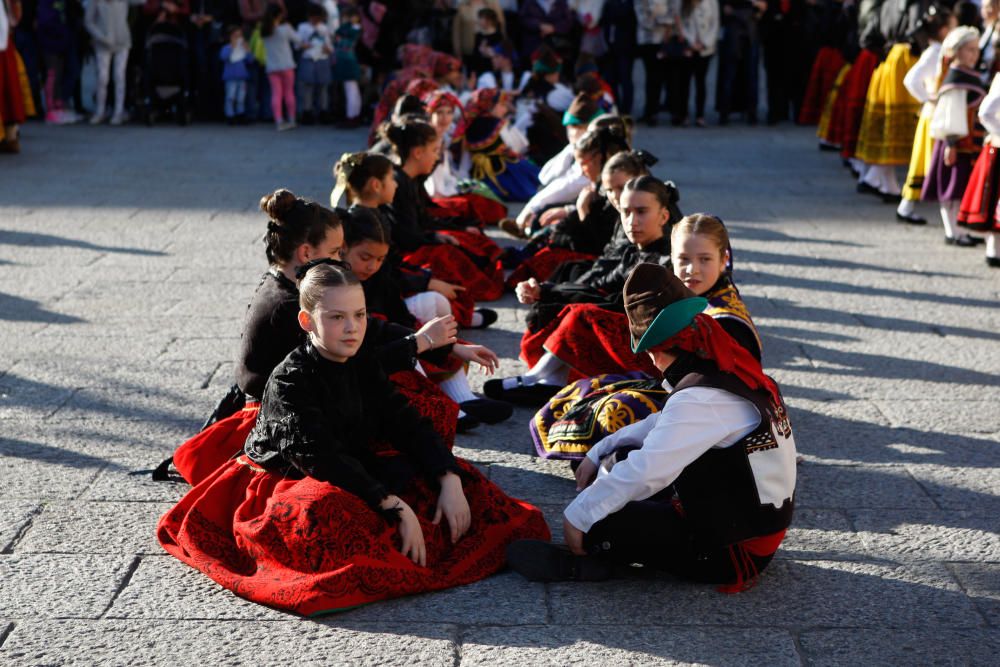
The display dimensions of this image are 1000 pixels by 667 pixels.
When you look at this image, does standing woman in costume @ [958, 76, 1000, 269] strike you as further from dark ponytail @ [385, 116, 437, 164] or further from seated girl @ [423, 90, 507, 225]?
dark ponytail @ [385, 116, 437, 164]

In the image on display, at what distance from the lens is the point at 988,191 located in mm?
7977

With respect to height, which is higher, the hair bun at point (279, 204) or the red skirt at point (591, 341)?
the hair bun at point (279, 204)

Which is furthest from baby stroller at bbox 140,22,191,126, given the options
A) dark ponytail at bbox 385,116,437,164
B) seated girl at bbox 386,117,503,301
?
dark ponytail at bbox 385,116,437,164

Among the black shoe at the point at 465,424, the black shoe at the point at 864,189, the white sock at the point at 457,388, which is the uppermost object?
the white sock at the point at 457,388

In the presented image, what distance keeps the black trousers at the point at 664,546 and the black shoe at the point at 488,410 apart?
1497 millimetres

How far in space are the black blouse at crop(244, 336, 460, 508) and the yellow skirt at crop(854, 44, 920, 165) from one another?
7.58 metres

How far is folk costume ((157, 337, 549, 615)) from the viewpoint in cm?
342

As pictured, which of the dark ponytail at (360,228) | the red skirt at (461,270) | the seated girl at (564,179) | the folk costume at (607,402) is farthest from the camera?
the seated girl at (564,179)

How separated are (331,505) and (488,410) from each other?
1671 mm

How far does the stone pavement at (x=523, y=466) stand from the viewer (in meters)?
3.27

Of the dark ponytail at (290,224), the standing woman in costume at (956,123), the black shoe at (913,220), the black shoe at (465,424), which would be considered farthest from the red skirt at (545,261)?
the black shoe at (913,220)

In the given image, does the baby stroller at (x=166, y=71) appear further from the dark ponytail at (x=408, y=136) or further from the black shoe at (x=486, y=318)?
the black shoe at (x=486, y=318)

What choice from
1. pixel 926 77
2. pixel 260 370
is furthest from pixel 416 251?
pixel 926 77

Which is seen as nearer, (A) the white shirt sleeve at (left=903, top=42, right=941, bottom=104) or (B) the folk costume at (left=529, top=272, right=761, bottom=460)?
(B) the folk costume at (left=529, top=272, right=761, bottom=460)
